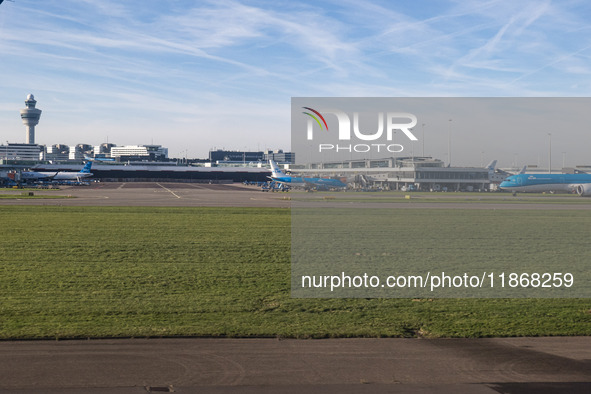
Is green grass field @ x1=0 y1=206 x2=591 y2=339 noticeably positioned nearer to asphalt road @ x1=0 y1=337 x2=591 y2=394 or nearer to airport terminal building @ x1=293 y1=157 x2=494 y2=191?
asphalt road @ x1=0 y1=337 x2=591 y2=394

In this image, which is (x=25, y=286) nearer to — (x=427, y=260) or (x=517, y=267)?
(x=427, y=260)

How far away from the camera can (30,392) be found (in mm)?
8922

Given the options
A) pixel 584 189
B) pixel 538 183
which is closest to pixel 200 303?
pixel 584 189

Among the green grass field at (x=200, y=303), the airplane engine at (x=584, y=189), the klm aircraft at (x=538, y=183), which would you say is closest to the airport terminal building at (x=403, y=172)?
the green grass field at (x=200, y=303)

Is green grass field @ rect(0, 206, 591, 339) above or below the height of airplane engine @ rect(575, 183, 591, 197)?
below

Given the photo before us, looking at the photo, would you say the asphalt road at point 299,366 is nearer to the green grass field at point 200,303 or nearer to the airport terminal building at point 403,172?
the green grass field at point 200,303

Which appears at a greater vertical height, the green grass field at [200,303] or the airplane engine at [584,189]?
the airplane engine at [584,189]

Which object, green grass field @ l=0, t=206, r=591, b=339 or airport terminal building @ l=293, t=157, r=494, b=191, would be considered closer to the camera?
green grass field @ l=0, t=206, r=591, b=339

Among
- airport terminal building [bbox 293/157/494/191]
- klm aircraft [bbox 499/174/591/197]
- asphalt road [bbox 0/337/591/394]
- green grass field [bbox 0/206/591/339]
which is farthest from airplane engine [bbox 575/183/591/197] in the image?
asphalt road [bbox 0/337/591/394]

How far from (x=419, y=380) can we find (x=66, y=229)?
29.7m

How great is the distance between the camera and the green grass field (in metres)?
13.2

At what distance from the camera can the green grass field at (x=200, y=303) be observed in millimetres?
13219

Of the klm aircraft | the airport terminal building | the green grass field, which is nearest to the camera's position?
the green grass field

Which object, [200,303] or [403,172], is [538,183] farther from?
[200,303]
